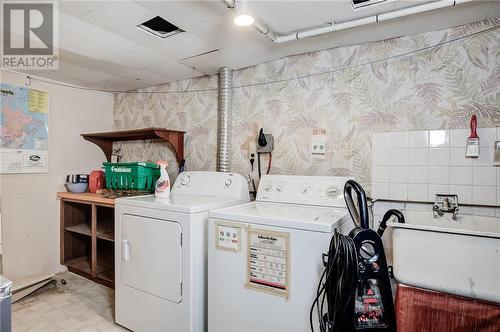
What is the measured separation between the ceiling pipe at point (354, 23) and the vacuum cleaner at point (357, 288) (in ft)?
3.51

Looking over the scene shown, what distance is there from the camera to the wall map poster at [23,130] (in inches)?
105

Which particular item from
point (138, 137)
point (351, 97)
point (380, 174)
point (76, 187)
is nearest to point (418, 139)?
point (380, 174)

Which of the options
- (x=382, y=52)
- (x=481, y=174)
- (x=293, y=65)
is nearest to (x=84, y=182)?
(x=293, y=65)

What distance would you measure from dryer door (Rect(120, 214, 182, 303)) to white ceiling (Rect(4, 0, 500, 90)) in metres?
1.29

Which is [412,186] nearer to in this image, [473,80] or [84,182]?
[473,80]

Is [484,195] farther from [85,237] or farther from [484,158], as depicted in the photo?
[85,237]

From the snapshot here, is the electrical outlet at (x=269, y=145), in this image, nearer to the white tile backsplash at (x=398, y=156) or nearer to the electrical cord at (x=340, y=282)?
the white tile backsplash at (x=398, y=156)

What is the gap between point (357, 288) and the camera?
1.33 meters

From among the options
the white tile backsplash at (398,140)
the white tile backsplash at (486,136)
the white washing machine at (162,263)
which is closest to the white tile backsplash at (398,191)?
the white tile backsplash at (398,140)

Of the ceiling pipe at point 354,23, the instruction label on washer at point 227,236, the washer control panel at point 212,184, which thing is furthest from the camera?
the washer control panel at point 212,184

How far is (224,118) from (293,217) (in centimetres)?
137

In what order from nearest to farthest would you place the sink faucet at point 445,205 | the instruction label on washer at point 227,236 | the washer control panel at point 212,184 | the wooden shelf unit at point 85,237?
the instruction label on washer at point 227,236, the sink faucet at point 445,205, the washer control panel at point 212,184, the wooden shelf unit at point 85,237

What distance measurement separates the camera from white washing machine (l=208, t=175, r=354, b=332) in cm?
142

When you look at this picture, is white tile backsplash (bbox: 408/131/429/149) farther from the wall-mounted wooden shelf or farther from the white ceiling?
the wall-mounted wooden shelf
